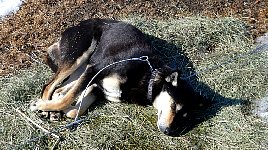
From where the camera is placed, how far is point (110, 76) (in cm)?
608

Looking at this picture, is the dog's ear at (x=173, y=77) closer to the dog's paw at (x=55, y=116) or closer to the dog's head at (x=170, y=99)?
the dog's head at (x=170, y=99)

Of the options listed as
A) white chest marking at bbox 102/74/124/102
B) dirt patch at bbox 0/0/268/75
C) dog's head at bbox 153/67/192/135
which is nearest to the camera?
dog's head at bbox 153/67/192/135

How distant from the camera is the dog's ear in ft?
19.5

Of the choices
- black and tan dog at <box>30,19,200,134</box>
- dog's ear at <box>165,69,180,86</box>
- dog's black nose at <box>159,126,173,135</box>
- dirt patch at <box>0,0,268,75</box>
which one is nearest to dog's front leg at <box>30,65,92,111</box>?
black and tan dog at <box>30,19,200,134</box>

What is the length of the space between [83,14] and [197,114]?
2.97 m

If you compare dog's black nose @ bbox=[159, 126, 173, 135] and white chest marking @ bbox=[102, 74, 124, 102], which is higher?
white chest marking @ bbox=[102, 74, 124, 102]

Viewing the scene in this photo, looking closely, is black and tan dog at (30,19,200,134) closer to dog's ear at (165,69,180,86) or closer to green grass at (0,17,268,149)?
dog's ear at (165,69,180,86)

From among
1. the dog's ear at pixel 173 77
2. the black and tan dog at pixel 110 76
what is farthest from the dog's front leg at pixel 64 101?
the dog's ear at pixel 173 77

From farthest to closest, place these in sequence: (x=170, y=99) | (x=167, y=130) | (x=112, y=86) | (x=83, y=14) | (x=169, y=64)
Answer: (x=83, y=14), (x=169, y=64), (x=112, y=86), (x=170, y=99), (x=167, y=130)

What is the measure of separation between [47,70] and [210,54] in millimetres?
2439

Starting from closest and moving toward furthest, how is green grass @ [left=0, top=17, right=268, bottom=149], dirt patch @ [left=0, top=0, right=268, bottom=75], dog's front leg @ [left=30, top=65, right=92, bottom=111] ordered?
green grass @ [left=0, top=17, right=268, bottom=149]
dog's front leg @ [left=30, top=65, right=92, bottom=111]
dirt patch @ [left=0, top=0, right=268, bottom=75]

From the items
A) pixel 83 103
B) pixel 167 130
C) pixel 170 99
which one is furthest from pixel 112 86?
pixel 167 130

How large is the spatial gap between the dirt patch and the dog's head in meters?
2.15

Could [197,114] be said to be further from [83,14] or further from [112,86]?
[83,14]
